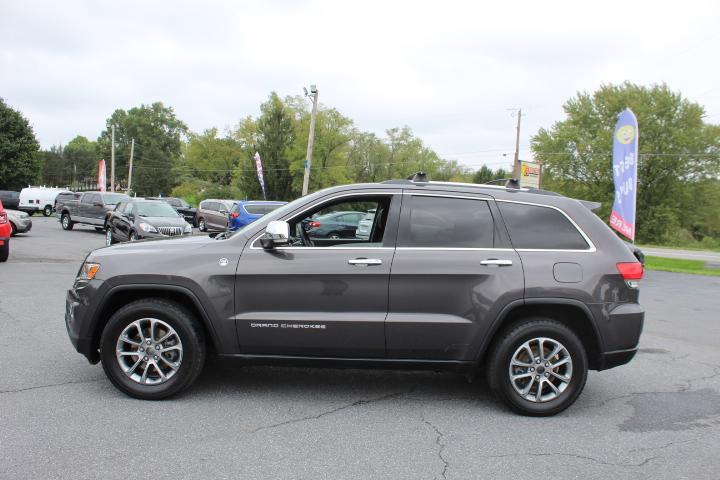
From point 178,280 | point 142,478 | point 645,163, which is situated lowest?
point 142,478

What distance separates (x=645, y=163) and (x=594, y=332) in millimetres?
54053

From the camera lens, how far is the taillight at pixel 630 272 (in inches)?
177

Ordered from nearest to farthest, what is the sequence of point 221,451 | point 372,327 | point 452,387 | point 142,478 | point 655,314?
point 142,478, point 221,451, point 372,327, point 452,387, point 655,314

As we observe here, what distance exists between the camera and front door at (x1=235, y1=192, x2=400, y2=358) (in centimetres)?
440

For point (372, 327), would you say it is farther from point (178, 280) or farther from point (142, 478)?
point (142, 478)

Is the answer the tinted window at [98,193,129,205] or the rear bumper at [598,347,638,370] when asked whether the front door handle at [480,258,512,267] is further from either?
the tinted window at [98,193,129,205]

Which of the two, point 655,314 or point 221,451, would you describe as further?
point 655,314

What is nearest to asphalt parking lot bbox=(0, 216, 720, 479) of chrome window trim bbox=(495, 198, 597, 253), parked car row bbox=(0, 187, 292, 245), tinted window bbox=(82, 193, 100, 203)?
chrome window trim bbox=(495, 198, 597, 253)

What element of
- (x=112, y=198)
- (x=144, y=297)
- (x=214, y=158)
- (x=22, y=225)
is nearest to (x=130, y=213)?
(x=22, y=225)

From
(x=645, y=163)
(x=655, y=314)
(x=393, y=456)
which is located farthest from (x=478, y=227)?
(x=645, y=163)

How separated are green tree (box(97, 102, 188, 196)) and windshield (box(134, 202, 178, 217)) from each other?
82.1 metres

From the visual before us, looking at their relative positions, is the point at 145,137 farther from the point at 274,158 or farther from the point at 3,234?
the point at 3,234

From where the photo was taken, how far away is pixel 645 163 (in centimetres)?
5225

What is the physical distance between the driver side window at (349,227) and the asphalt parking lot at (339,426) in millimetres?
1250
